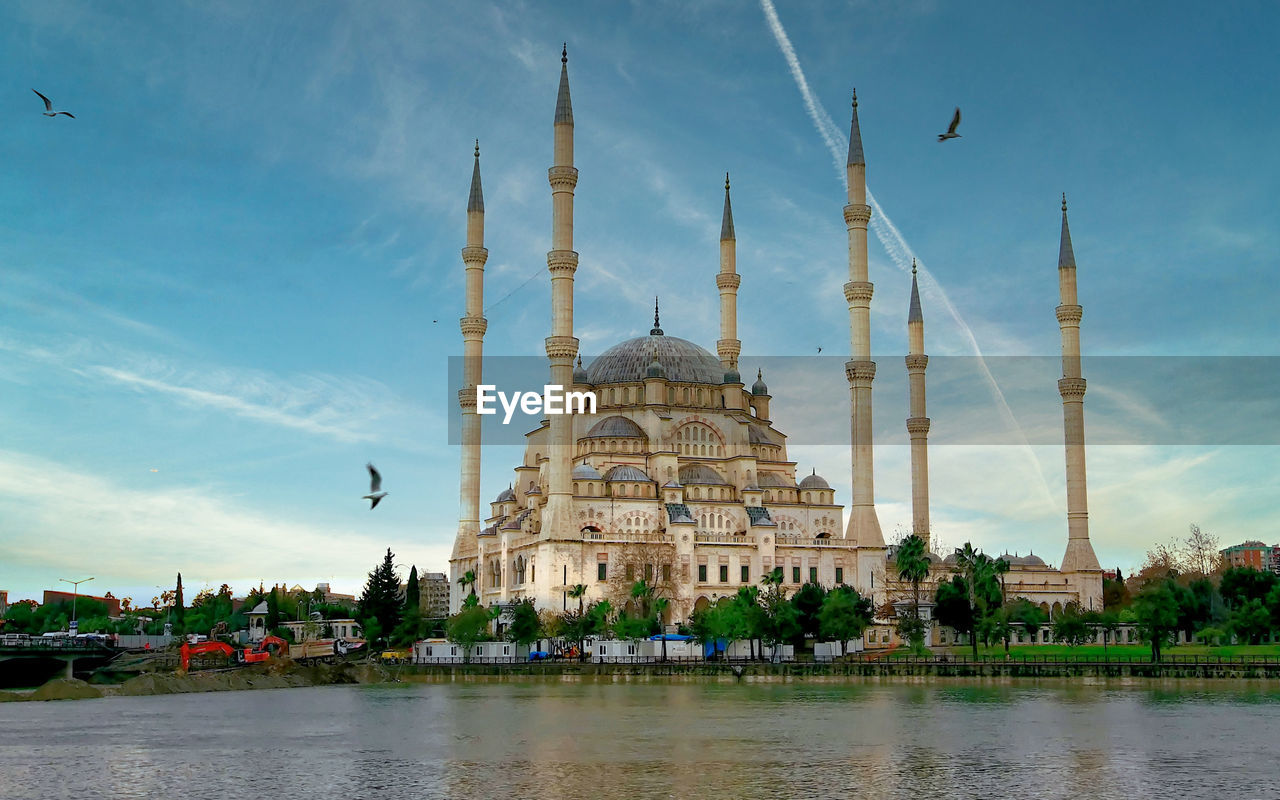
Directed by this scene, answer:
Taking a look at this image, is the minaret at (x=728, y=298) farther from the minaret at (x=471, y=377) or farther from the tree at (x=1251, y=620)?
the tree at (x=1251, y=620)

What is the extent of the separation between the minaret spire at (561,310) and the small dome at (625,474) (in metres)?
4.49

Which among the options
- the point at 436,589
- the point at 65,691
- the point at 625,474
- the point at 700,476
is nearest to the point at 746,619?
the point at 625,474

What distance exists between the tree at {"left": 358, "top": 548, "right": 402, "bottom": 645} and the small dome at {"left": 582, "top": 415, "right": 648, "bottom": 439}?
607 inches

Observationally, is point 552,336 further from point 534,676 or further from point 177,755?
point 177,755

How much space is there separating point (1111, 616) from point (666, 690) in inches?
1101

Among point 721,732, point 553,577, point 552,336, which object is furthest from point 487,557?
point 721,732

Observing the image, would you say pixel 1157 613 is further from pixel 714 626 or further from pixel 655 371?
pixel 655 371

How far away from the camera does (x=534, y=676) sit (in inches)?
2282

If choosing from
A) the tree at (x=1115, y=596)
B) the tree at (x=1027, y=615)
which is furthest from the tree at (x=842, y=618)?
the tree at (x=1115, y=596)

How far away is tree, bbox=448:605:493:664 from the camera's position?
208 feet

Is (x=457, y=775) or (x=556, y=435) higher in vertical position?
(x=556, y=435)

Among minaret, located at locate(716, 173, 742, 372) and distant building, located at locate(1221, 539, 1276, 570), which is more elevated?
minaret, located at locate(716, 173, 742, 372)

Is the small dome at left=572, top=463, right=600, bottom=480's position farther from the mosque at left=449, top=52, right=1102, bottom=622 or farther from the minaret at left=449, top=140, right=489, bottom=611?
the minaret at left=449, top=140, right=489, bottom=611

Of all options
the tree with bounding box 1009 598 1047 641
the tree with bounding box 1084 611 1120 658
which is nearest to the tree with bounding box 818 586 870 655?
the tree with bounding box 1009 598 1047 641
